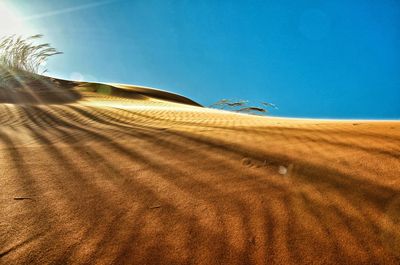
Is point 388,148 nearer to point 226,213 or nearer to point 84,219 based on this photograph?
point 226,213

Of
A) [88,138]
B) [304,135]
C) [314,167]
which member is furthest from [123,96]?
[314,167]

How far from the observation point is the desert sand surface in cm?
110

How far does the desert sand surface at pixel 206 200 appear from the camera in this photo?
1.10 metres

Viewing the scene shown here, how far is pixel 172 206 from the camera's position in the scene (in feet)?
4.83

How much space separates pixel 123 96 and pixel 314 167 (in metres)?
9.68

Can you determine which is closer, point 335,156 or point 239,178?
point 239,178

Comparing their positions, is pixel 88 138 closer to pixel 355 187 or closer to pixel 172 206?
pixel 172 206

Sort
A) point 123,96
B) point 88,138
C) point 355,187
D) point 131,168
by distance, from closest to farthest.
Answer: point 355,187
point 131,168
point 88,138
point 123,96

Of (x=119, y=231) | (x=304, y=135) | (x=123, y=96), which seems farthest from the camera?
(x=123, y=96)

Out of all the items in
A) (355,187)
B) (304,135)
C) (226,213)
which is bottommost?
(226,213)

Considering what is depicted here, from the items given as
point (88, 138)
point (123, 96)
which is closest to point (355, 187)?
point (88, 138)

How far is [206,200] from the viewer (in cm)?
152

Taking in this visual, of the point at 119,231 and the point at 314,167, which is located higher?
the point at 314,167

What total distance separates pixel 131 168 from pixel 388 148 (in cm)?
193
